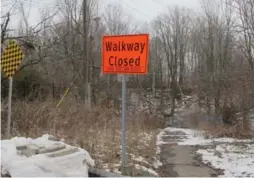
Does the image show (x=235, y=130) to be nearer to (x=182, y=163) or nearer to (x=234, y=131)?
(x=234, y=131)

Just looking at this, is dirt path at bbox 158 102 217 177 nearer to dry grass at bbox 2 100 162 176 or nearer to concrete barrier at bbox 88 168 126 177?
dry grass at bbox 2 100 162 176

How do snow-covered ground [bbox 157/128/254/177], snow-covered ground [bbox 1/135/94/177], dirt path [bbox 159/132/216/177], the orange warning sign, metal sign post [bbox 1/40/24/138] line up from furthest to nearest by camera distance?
1. snow-covered ground [bbox 157/128/254/177]
2. dirt path [bbox 159/132/216/177]
3. metal sign post [bbox 1/40/24/138]
4. the orange warning sign
5. snow-covered ground [bbox 1/135/94/177]

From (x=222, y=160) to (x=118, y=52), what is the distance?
5.84 metres

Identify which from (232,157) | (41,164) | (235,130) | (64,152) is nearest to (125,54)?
(64,152)

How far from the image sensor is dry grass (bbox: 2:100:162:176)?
947 cm

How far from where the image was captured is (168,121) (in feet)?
108

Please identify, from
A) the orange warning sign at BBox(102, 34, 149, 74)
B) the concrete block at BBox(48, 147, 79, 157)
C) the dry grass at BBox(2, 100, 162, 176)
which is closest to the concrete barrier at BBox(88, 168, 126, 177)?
the concrete block at BBox(48, 147, 79, 157)

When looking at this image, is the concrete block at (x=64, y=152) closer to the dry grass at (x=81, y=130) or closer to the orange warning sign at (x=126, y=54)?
the dry grass at (x=81, y=130)

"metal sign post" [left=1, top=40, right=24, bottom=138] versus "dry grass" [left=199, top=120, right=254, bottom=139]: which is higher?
"metal sign post" [left=1, top=40, right=24, bottom=138]

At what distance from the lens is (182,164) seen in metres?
11.4

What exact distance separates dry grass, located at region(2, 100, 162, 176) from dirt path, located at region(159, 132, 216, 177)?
0.57 m

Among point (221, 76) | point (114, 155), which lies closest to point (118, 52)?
point (114, 155)

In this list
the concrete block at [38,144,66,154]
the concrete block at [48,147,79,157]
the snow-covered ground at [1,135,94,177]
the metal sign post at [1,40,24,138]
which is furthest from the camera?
the metal sign post at [1,40,24,138]

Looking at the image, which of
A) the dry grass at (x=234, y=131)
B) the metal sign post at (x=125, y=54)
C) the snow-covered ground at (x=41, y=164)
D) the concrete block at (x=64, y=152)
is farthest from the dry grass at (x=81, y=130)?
the dry grass at (x=234, y=131)
